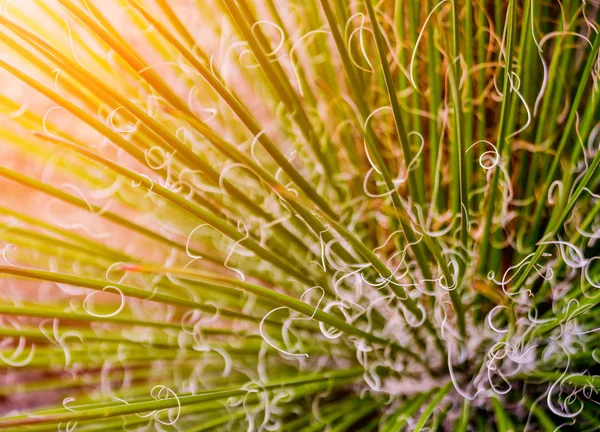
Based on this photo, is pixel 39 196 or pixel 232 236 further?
pixel 39 196

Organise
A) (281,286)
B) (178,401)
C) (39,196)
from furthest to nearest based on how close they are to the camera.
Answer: (39,196), (281,286), (178,401)

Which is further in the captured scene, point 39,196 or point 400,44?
point 39,196

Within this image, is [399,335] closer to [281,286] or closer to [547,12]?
[281,286]

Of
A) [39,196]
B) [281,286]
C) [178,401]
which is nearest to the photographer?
[178,401]

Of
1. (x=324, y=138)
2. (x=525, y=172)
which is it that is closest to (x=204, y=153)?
(x=324, y=138)

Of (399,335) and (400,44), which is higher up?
(400,44)

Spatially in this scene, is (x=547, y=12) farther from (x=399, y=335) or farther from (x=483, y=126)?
(x=399, y=335)

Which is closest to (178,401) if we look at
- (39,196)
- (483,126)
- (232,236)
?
(232,236)
